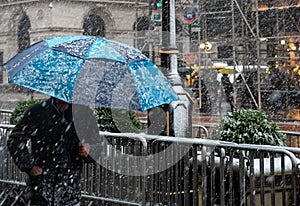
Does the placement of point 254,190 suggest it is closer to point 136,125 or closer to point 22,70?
point 22,70

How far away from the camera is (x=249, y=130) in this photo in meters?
6.88

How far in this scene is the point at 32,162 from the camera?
16.3 feet

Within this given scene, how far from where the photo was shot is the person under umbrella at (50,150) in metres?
4.97

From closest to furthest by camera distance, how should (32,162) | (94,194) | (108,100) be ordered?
(32,162) < (108,100) < (94,194)

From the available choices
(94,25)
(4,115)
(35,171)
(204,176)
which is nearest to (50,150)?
(35,171)

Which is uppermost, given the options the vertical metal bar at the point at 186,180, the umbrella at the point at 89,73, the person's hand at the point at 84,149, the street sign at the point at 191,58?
the street sign at the point at 191,58

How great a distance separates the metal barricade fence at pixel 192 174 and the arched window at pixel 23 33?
3242cm

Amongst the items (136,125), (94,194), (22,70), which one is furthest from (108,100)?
(136,125)

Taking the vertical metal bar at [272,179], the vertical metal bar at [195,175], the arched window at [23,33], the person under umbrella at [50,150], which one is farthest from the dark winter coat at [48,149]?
the arched window at [23,33]

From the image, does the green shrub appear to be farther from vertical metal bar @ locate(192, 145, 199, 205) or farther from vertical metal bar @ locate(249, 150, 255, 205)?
vertical metal bar @ locate(249, 150, 255, 205)

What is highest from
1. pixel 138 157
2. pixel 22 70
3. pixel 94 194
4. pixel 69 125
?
pixel 22 70

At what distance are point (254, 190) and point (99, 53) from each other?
6.39 feet

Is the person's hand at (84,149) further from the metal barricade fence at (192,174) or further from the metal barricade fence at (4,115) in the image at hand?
the metal barricade fence at (4,115)

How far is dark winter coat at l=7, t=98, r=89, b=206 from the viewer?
496 cm
